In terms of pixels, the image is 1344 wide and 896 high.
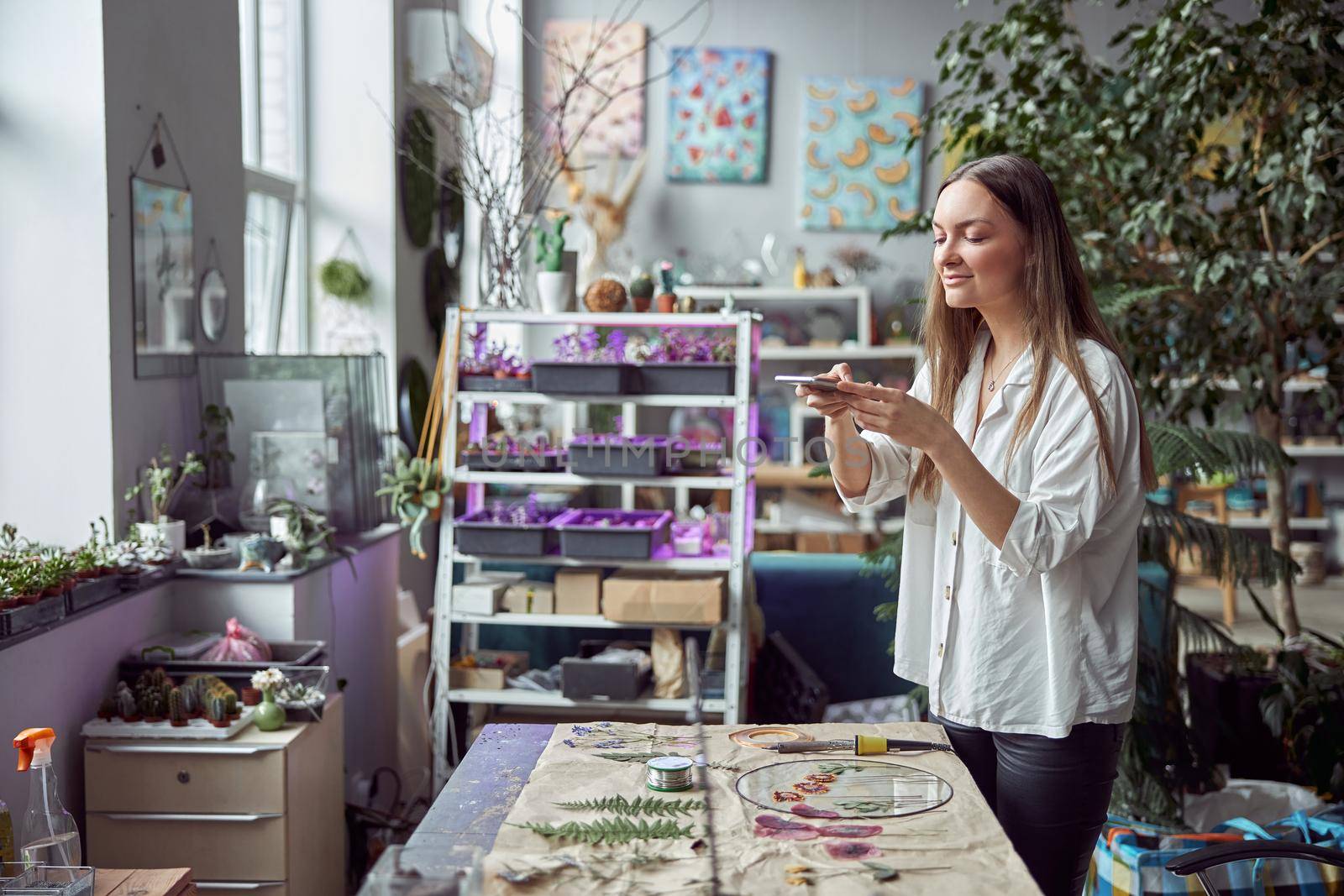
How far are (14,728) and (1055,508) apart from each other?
1861 mm

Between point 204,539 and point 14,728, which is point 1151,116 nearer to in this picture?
point 204,539

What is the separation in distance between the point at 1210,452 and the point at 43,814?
2.39 meters

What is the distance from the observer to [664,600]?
3.17 metres

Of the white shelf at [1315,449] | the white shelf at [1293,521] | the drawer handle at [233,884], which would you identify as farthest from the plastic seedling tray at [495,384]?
the white shelf at [1315,449]

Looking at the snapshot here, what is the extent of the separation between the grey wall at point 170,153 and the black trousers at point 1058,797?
2.13 m

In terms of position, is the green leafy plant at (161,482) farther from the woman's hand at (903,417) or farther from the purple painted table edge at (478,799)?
the woman's hand at (903,417)

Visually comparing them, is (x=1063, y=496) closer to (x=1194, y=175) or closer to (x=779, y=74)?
(x=1194, y=175)

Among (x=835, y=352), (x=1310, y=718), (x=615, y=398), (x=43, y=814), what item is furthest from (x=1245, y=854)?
(x=835, y=352)

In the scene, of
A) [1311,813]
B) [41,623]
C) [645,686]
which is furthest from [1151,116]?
[41,623]

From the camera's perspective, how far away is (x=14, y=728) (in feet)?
7.15

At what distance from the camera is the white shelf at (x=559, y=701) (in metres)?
3.21

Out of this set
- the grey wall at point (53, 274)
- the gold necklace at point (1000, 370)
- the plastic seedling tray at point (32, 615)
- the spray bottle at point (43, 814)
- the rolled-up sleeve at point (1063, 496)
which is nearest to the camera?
the rolled-up sleeve at point (1063, 496)

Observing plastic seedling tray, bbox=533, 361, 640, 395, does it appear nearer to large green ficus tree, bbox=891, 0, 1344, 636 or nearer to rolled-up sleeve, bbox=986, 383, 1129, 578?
large green ficus tree, bbox=891, 0, 1344, 636

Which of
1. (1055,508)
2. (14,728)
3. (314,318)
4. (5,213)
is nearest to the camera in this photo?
(1055,508)
